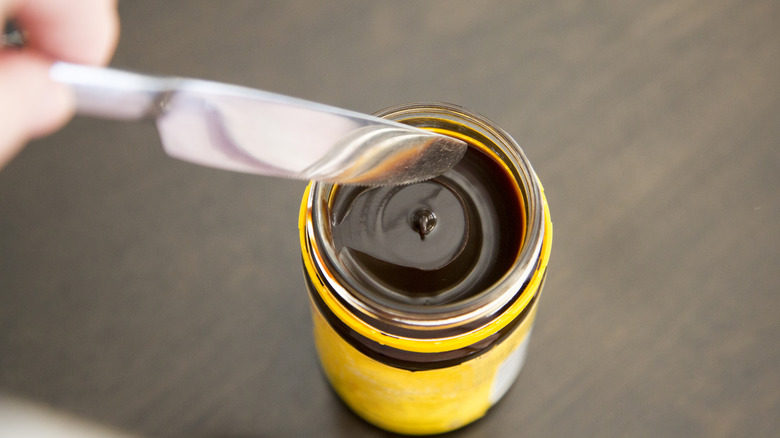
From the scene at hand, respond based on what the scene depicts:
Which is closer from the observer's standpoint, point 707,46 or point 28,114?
point 28,114

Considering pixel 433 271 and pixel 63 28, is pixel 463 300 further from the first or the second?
pixel 63 28

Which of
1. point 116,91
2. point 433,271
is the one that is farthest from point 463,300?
point 116,91

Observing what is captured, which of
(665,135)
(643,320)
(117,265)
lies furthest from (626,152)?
(117,265)

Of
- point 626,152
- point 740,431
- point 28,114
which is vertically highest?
point 28,114

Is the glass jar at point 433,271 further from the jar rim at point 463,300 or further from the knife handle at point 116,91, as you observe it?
the knife handle at point 116,91

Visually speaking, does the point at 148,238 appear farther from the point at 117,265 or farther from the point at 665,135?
the point at 665,135

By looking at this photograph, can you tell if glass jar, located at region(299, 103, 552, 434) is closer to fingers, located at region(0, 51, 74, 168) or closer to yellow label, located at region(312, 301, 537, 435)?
yellow label, located at region(312, 301, 537, 435)

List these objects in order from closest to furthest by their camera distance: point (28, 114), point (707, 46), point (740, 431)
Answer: point (28, 114) < point (740, 431) < point (707, 46)
